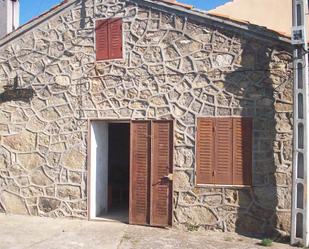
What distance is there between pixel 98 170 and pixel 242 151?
132 inches

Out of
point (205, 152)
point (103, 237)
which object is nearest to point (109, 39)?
point (205, 152)

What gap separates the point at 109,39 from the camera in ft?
31.8

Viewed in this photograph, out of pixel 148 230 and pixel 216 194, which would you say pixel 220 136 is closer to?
pixel 216 194

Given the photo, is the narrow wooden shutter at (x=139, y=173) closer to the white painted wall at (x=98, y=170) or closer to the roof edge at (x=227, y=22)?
the white painted wall at (x=98, y=170)

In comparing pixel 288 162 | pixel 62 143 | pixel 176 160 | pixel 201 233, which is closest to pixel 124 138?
pixel 62 143

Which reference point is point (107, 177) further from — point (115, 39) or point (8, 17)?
point (8, 17)

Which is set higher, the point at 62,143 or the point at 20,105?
the point at 20,105

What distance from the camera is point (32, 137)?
33.8 ft

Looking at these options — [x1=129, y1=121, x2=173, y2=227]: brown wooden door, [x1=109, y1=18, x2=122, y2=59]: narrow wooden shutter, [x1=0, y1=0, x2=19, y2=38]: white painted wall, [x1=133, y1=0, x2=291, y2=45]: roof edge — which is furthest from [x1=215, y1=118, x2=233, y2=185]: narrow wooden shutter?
[x1=0, y1=0, x2=19, y2=38]: white painted wall

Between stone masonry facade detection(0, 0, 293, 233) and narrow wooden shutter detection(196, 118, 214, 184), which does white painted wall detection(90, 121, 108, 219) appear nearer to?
stone masonry facade detection(0, 0, 293, 233)

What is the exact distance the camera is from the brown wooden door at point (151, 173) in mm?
9133

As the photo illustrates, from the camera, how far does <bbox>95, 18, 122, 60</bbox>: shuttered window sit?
9633 millimetres

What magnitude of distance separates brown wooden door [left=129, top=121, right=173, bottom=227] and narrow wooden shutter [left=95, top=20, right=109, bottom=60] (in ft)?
5.47

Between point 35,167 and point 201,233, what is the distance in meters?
4.13
